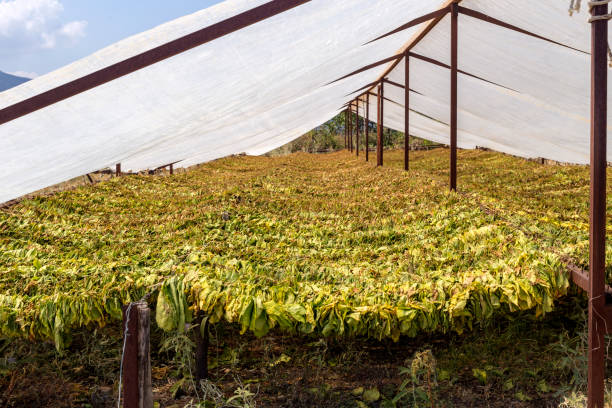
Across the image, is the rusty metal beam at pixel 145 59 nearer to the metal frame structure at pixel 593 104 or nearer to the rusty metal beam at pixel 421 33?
the metal frame structure at pixel 593 104

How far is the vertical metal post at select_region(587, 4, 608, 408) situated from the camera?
174 cm

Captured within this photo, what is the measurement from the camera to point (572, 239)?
8.87ft

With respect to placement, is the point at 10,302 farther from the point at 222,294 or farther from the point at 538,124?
the point at 538,124

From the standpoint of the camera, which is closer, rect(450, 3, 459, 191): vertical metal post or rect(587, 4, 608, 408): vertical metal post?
rect(587, 4, 608, 408): vertical metal post

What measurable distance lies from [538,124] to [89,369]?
557 cm

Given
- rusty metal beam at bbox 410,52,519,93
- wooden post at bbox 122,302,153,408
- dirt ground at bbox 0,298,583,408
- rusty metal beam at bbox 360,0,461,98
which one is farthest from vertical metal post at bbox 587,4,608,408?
rusty metal beam at bbox 410,52,519,93

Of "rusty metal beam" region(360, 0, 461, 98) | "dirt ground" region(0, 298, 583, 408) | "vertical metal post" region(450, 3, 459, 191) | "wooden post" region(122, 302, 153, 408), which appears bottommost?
"dirt ground" region(0, 298, 583, 408)

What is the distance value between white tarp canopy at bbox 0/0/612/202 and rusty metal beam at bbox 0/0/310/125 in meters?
0.03

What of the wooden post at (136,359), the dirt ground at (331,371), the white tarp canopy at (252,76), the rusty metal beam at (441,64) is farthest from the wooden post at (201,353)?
the rusty metal beam at (441,64)

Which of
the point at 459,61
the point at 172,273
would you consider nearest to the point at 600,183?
the point at 172,273

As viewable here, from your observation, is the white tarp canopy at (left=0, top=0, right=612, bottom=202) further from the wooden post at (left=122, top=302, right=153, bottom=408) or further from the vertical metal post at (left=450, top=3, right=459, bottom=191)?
the wooden post at (left=122, top=302, right=153, bottom=408)

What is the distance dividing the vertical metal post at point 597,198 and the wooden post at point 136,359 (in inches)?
66.5

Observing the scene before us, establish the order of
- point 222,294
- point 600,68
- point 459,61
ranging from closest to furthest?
1. point 600,68
2. point 222,294
3. point 459,61

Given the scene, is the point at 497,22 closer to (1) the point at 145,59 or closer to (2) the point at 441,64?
(2) the point at 441,64
